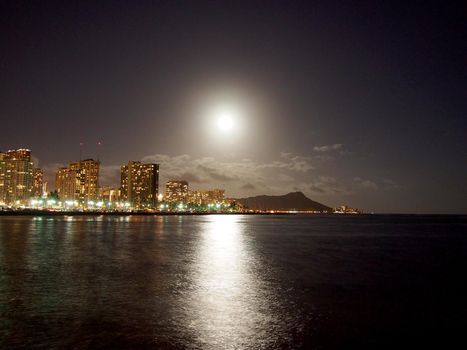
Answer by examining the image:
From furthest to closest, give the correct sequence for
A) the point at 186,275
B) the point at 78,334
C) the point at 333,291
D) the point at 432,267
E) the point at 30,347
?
the point at 432,267
the point at 186,275
the point at 333,291
the point at 78,334
the point at 30,347

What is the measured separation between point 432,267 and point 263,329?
24287 mm

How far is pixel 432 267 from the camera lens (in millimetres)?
32125

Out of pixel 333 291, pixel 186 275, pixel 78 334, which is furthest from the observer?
pixel 186 275

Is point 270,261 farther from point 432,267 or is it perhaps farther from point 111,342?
point 111,342

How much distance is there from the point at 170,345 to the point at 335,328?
5736 mm

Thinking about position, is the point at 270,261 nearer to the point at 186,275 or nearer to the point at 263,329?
the point at 186,275

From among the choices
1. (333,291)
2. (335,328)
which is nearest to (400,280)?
(333,291)

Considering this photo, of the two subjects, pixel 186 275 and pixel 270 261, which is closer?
pixel 186 275

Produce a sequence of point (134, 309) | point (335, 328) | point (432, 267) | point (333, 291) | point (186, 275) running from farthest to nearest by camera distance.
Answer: point (432, 267) < point (186, 275) < point (333, 291) < point (134, 309) < point (335, 328)

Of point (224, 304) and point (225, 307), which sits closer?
point (225, 307)

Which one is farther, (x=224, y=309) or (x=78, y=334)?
(x=224, y=309)

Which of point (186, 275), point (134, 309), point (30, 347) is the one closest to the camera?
point (30, 347)

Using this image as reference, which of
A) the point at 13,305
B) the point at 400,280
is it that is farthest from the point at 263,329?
the point at 400,280

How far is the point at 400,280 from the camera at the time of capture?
24.8 m
